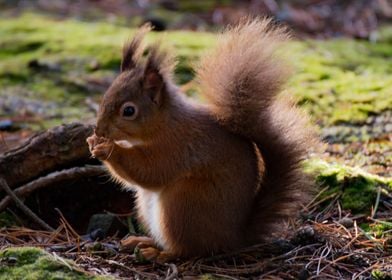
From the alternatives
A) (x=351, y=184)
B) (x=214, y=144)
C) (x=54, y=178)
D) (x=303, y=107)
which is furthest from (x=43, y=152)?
(x=303, y=107)

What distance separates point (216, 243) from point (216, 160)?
28cm

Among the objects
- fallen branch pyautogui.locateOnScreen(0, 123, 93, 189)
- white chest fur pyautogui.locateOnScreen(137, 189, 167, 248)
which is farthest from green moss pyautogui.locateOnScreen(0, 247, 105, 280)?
fallen branch pyautogui.locateOnScreen(0, 123, 93, 189)

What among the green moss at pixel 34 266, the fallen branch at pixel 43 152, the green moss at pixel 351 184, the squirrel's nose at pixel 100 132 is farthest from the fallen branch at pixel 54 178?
the green moss at pixel 351 184

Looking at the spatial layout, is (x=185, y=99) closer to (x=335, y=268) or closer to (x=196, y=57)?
(x=335, y=268)

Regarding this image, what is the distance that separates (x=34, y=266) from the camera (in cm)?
225

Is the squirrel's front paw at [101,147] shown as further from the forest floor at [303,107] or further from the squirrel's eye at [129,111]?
the forest floor at [303,107]

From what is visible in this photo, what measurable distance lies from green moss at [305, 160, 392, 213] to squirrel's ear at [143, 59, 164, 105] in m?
0.68

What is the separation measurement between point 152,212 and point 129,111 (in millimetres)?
372

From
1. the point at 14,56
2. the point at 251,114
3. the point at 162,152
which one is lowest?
the point at 14,56

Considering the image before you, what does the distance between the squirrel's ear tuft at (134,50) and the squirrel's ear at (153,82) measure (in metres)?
0.10

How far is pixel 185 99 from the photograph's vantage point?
2.73 metres

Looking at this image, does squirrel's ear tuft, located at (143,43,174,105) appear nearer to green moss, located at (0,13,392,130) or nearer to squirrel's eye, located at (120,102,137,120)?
squirrel's eye, located at (120,102,137,120)

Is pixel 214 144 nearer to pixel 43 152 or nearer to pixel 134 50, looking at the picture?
pixel 134 50

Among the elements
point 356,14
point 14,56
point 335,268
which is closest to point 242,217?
point 335,268
